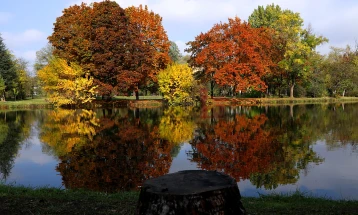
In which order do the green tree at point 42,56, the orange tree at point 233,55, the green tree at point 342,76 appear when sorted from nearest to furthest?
the orange tree at point 233,55 → the green tree at point 342,76 → the green tree at point 42,56

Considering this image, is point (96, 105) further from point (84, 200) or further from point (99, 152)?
point (84, 200)

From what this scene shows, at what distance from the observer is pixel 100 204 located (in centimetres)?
675

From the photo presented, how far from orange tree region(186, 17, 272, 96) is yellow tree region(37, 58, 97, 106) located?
54.9ft

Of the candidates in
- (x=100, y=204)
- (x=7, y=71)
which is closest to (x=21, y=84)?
(x=7, y=71)

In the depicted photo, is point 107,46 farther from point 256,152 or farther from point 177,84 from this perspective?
point 256,152

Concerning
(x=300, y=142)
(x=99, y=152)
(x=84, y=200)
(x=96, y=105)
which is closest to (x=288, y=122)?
(x=300, y=142)

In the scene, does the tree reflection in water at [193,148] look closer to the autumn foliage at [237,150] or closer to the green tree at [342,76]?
the autumn foliage at [237,150]

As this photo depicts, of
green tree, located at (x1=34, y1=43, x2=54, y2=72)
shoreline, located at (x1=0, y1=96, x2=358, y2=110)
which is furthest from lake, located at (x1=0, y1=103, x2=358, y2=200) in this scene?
green tree, located at (x1=34, y1=43, x2=54, y2=72)

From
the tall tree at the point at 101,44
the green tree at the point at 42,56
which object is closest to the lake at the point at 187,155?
the tall tree at the point at 101,44

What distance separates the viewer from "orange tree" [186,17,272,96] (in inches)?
1804

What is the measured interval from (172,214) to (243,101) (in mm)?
47009

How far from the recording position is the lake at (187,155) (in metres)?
10.3

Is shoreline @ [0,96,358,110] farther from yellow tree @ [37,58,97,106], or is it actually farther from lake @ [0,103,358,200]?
lake @ [0,103,358,200]

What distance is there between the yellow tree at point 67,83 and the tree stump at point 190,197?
3825cm
